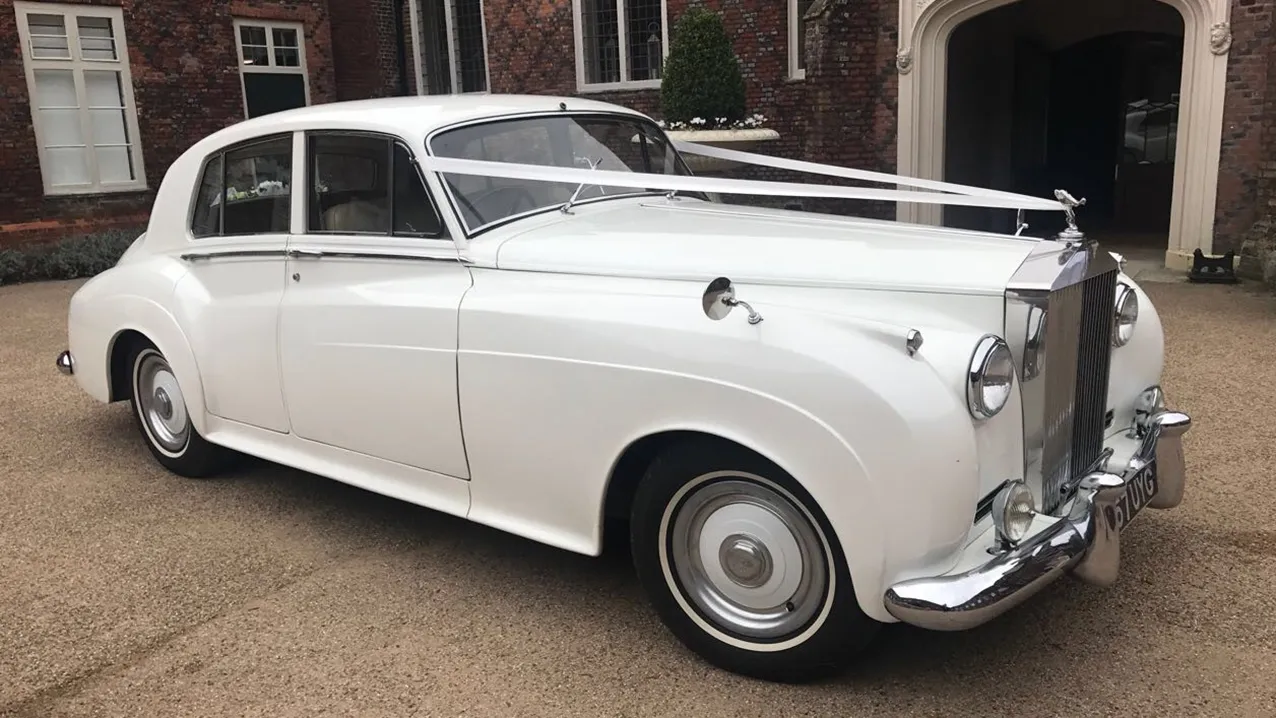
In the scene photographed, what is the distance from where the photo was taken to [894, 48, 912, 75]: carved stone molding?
38.1 feet

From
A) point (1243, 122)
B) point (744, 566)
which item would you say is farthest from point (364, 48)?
point (744, 566)

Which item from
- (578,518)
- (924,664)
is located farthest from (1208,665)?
(578,518)

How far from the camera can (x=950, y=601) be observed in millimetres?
2543

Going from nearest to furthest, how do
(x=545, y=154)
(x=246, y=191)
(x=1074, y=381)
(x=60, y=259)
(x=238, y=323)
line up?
(x=1074, y=381)
(x=545, y=154)
(x=238, y=323)
(x=246, y=191)
(x=60, y=259)

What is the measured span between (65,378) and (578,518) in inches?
229

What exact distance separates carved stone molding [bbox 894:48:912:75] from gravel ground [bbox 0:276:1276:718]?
303 inches

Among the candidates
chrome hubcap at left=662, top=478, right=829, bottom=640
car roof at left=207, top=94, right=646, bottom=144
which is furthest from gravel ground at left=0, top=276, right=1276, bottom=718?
car roof at left=207, top=94, right=646, bottom=144

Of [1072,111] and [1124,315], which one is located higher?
[1072,111]

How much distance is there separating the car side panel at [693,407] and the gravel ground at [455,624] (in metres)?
0.41

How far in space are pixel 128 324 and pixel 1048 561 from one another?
4398 mm

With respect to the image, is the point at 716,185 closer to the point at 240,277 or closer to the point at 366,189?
the point at 366,189

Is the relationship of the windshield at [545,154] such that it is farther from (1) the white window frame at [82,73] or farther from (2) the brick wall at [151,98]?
(1) the white window frame at [82,73]

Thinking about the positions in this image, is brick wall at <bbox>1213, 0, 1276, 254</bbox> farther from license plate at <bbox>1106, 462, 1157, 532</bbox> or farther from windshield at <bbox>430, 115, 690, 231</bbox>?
license plate at <bbox>1106, 462, 1157, 532</bbox>

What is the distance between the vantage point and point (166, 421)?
5086mm
